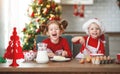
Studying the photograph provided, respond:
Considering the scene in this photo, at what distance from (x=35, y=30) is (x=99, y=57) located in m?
2.36

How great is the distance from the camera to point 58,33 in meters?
2.91

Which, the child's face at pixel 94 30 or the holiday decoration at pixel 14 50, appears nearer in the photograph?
the holiday decoration at pixel 14 50

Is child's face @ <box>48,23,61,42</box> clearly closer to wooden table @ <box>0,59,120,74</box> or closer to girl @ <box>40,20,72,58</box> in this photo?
girl @ <box>40,20,72,58</box>

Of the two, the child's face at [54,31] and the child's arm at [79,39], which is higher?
the child's face at [54,31]

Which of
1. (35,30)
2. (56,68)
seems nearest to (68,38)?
(56,68)

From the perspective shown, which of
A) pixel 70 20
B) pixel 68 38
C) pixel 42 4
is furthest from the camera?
pixel 70 20

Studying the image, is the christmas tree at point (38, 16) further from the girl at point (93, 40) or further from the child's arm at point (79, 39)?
the child's arm at point (79, 39)

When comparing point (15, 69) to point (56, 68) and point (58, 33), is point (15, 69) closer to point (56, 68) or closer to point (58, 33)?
point (56, 68)

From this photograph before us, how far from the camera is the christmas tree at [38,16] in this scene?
14.8 ft

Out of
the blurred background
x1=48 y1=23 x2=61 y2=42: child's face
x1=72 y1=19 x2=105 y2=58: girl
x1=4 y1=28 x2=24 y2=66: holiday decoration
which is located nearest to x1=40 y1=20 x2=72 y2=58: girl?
x1=48 y1=23 x2=61 y2=42: child's face

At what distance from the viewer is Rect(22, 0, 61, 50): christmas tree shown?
4.52 meters

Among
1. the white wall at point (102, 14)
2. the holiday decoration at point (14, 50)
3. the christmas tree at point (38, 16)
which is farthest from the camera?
the white wall at point (102, 14)

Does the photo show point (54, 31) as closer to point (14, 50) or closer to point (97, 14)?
point (14, 50)

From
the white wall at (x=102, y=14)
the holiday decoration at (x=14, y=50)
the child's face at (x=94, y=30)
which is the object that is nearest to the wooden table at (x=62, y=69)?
the holiday decoration at (x=14, y=50)
